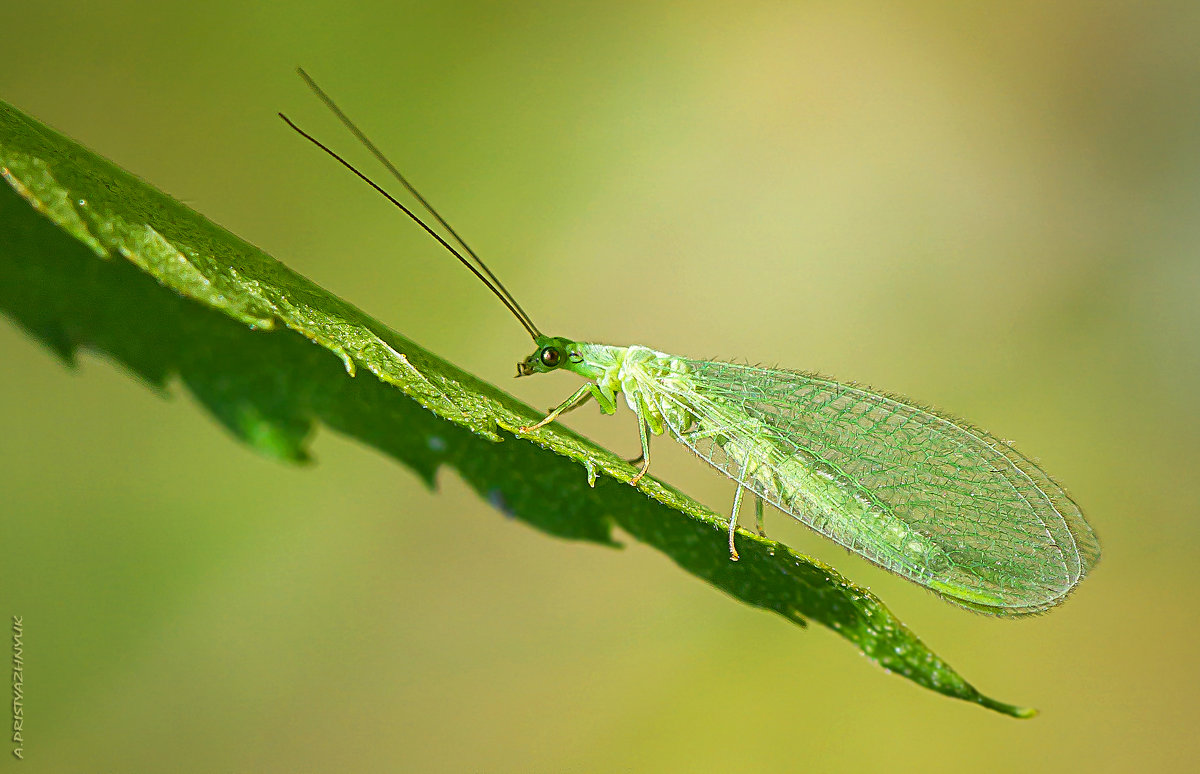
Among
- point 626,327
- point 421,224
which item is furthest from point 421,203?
point 626,327

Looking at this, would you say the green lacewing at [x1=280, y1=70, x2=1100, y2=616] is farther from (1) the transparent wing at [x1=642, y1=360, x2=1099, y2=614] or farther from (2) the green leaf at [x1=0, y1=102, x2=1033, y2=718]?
(2) the green leaf at [x1=0, y1=102, x2=1033, y2=718]

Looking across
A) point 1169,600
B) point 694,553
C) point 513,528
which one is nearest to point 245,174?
point 513,528

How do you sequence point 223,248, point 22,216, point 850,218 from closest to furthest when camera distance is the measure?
point 22,216 < point 223,248 < point 850,218

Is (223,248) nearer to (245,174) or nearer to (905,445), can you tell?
(905,445)

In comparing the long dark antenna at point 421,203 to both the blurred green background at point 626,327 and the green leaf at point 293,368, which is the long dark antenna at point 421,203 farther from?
the blurred green background at point 626,327

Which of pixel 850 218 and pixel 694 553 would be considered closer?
pixel 694 553

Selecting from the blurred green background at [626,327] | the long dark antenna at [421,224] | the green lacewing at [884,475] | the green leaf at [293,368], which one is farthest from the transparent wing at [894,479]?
the blurred green background at [626,327]

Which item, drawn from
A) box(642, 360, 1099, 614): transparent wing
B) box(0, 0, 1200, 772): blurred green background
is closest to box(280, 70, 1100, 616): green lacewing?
box(642, 360, 1099, 614): transparent wing
